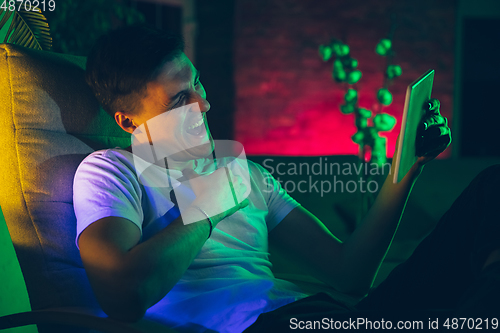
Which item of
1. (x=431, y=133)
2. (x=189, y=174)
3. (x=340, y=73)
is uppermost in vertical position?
(x=340, y=73)

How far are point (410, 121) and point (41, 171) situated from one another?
0.86m

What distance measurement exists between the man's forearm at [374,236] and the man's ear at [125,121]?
26.3 inches

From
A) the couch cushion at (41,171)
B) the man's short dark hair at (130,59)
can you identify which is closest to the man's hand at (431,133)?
the man's short dark hair at (130,59)

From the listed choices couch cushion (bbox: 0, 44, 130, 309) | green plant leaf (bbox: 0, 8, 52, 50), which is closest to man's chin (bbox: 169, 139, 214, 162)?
couch cushion (bbox: 0, 44, 130, 309)

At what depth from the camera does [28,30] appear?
135cm

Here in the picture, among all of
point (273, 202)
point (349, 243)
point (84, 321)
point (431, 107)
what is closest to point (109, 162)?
point (84, 321)

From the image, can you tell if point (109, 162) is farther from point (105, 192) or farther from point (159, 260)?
point (159, 260)

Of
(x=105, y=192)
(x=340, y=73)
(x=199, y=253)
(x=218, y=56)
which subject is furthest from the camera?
(x=218, y=56)

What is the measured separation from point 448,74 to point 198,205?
12.1ft

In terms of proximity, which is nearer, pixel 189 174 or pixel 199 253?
pixel 199 253

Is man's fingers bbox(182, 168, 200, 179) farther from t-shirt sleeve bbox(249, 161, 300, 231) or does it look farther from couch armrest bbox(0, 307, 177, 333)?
couch armrest bbox(0, 307, 177, 333)

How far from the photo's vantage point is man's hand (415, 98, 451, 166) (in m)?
0.95

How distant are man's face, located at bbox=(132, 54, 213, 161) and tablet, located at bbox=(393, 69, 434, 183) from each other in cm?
48

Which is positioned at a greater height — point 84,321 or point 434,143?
point 434,143
